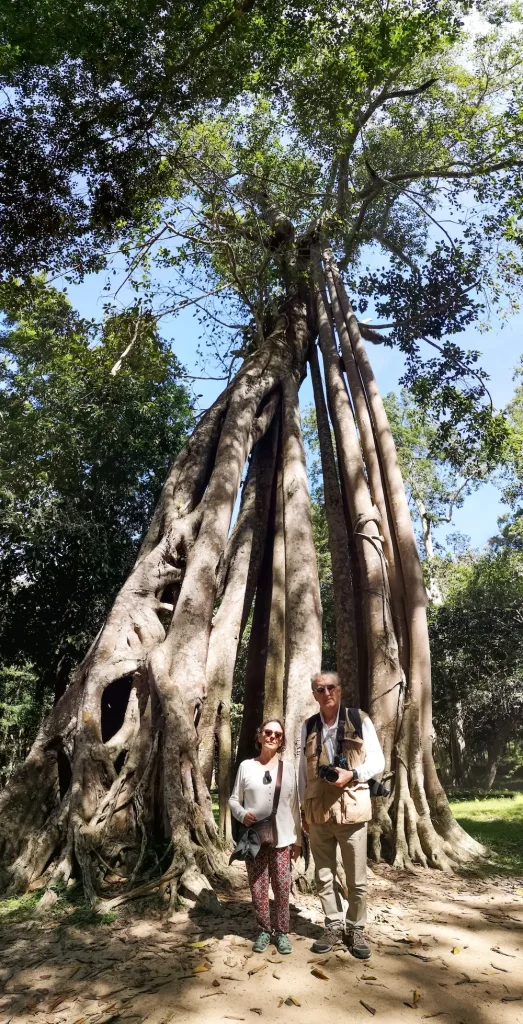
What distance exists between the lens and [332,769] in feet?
9.42

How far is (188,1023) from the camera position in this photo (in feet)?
7.20

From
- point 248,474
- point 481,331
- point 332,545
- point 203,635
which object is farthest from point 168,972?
A: point 481,331

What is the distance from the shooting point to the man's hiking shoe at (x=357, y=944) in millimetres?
2770

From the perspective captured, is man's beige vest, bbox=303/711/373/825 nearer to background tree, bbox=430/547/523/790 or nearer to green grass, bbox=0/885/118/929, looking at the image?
green grass, bbox=0/885/118/929

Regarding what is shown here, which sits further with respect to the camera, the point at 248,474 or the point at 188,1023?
the point at 248,474

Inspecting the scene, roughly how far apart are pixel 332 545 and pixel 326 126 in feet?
19.4

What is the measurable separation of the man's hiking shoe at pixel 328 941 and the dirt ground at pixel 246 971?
38 millimetres

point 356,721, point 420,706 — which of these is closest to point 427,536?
point 420,706

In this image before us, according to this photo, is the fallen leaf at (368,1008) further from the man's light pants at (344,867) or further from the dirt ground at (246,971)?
the man's light pants at (344,867)

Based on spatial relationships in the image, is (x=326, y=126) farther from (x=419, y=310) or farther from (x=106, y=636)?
(x=106, y=636)

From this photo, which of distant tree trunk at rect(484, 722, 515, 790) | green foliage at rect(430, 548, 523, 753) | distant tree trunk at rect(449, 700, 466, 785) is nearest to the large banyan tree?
green foliage at rect(430, 548, 523, 753)

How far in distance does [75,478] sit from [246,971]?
8323mm

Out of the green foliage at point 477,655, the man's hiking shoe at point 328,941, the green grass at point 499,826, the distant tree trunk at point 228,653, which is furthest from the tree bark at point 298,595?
the green foliage at point 477,655

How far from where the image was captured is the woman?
2.88m
